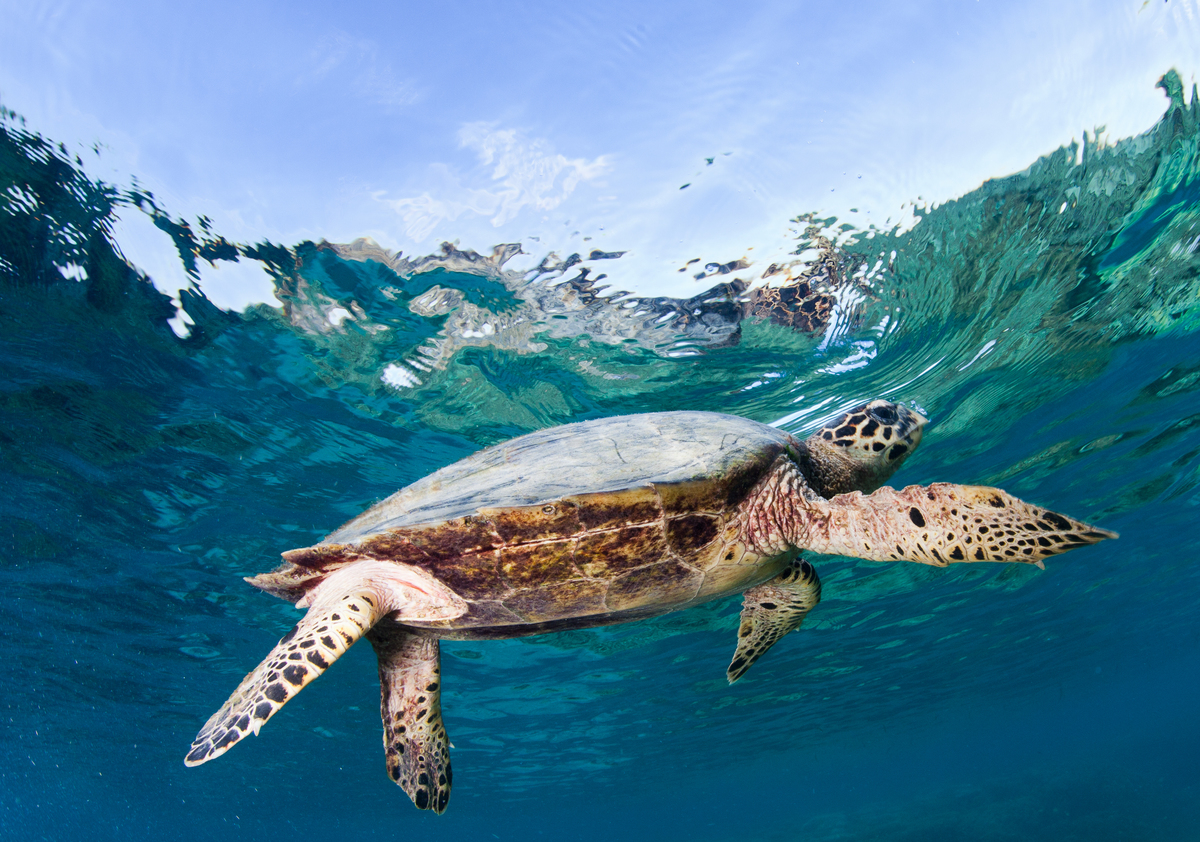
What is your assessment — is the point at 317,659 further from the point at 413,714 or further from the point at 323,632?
the point at 413,714

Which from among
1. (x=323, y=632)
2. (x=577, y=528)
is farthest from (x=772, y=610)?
(x=323, y=632)

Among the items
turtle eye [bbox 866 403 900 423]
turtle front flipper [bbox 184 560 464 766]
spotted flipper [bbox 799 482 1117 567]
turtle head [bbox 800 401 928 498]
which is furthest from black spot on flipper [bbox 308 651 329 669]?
turtle eye [bbox 866 403 900 423]

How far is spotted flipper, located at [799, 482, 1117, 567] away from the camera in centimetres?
266

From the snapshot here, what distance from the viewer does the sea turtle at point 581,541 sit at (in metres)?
2.88

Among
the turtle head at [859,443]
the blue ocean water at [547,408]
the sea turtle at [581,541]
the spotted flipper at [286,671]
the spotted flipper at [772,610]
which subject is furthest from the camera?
the blue ocean water at [547,408]

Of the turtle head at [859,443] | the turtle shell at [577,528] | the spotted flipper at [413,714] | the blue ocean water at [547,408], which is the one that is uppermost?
the blue ocean water at [547,408]

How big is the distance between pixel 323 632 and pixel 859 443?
423 cm

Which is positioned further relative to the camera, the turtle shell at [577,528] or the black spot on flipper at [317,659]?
the turtle shell at [577,528]

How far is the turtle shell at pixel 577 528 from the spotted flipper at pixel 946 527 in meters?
0.58

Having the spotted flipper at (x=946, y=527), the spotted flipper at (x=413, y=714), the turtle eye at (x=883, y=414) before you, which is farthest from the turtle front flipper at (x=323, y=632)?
the turtle eye at (x=883, y=414)

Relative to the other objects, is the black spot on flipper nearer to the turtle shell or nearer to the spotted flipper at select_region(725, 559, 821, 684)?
the turtle shell

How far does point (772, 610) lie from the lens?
17.0ft

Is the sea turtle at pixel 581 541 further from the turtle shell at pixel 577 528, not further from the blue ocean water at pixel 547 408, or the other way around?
the blue ocean water at pixel 547 408

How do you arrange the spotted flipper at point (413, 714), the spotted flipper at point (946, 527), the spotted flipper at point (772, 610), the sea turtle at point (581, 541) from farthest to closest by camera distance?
1. the spotted flipper at point (772, 610)
2. the spotted flipper at point (413, 714)
3. the sea turtle at point (581, 541)
4. the spotted flipper at point (946, 527)
